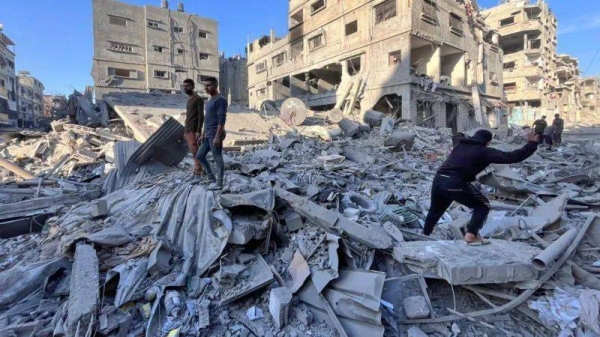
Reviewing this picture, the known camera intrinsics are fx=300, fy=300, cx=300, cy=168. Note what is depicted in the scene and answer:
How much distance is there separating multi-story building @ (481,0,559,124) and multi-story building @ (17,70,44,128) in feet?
188

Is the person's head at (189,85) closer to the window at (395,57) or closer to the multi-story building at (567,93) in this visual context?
the window at (395,57)

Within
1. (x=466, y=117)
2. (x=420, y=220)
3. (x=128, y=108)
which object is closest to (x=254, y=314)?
(x=420, y=220)

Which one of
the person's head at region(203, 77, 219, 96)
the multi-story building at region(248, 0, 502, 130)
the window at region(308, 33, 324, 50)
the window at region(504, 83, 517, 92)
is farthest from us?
the window at region(504, 83, 517, 92)

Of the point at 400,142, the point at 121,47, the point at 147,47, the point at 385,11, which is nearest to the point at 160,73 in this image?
the point at 147,47

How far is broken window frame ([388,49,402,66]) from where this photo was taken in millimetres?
17897

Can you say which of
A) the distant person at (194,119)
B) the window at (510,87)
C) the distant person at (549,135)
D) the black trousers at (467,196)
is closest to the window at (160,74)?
the distant person at (194,119)

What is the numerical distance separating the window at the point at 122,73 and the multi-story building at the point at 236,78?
35.8 feet

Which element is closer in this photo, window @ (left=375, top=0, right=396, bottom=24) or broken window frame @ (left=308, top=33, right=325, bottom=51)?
window @ (left=375, top=0, right=396, bottom=24)

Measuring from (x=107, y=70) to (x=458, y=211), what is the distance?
2947cm

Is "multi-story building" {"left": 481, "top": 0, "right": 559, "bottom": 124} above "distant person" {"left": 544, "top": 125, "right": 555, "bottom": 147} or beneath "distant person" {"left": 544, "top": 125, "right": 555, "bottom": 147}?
above

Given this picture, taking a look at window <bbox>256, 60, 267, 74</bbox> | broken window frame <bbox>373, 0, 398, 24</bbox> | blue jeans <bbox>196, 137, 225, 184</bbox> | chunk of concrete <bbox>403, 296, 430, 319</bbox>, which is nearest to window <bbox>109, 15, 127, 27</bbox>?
window <bbox>256, 60, 267, 74</bbox>

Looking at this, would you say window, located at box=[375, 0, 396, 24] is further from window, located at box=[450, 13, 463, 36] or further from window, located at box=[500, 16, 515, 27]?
window, located at box=[500, 16, 515, 27]

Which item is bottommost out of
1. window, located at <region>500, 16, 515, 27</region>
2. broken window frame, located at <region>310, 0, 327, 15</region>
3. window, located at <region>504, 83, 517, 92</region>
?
window, located at <region>504, 83, 517, 92</region>

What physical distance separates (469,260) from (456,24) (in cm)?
2245
